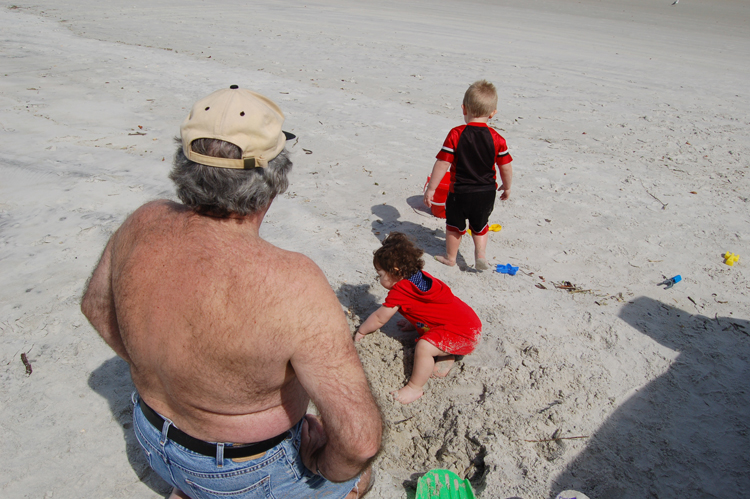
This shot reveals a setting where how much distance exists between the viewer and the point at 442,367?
10.5ft

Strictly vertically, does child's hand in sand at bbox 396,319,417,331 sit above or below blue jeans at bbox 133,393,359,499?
below

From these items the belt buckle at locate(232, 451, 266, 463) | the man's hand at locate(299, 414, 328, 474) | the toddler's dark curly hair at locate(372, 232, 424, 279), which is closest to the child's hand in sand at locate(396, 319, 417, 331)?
the toddler's dark curly hair at locate(372, 232, 424, 279)

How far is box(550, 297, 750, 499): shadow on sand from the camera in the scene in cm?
252

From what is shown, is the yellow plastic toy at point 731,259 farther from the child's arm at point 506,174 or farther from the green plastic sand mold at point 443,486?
the green plastic sand mold at point 443,486

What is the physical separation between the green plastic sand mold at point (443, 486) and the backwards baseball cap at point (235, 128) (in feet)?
5.86

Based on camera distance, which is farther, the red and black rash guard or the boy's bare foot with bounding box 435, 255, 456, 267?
the boy's bare foot with bounding box 435, 255, 456, 267

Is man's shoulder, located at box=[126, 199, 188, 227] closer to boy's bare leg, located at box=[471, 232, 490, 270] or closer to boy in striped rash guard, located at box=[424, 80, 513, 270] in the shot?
boy in striped rash guard, located at box=[424, 80, 513, 270]

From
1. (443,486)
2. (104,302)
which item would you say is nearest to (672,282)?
(443,486)

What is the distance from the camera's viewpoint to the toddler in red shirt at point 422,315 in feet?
10.0

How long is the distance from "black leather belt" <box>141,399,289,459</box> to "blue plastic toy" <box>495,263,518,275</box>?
2775 millimetres

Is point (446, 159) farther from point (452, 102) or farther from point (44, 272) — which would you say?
point (452, 102)

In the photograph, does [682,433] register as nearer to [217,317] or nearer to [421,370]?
[421,370]

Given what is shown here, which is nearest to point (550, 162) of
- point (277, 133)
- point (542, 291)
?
point (542, 291)

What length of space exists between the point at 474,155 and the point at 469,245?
96cm
